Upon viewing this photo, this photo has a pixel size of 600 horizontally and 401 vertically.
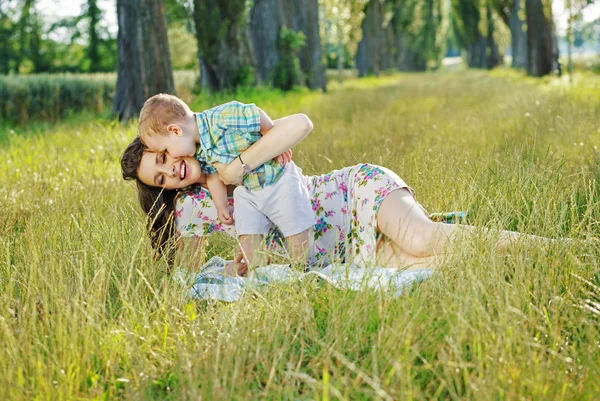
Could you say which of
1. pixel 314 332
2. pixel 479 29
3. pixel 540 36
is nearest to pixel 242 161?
pixel 314 332

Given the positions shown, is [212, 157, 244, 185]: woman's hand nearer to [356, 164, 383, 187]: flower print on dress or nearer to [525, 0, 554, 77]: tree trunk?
[356, 164, 383, 187]: flower print on dress

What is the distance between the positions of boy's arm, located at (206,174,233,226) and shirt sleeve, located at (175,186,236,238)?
0.14m

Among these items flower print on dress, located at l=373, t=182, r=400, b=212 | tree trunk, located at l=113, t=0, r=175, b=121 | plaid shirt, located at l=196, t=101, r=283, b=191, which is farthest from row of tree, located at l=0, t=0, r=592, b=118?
flower print on dress, located at l=373, t=182, r=400, b=212

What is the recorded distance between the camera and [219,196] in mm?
3426

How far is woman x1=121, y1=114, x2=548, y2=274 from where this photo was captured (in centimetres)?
312

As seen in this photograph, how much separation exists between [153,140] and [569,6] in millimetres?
16713

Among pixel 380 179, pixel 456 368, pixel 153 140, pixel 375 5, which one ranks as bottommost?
pixel 456 368

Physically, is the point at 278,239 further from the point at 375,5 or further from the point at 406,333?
the point at 375,5

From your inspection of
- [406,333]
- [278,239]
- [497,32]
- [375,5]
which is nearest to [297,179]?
[278,239]

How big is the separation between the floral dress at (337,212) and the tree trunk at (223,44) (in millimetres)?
9382

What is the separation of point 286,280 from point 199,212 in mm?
1077

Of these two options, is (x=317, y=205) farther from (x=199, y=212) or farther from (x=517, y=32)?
(x=517, y=32)

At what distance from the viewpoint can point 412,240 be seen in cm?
310

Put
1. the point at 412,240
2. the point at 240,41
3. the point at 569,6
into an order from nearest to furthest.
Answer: the point at 412,240 < the point at 240,41 < the point at 569,6
